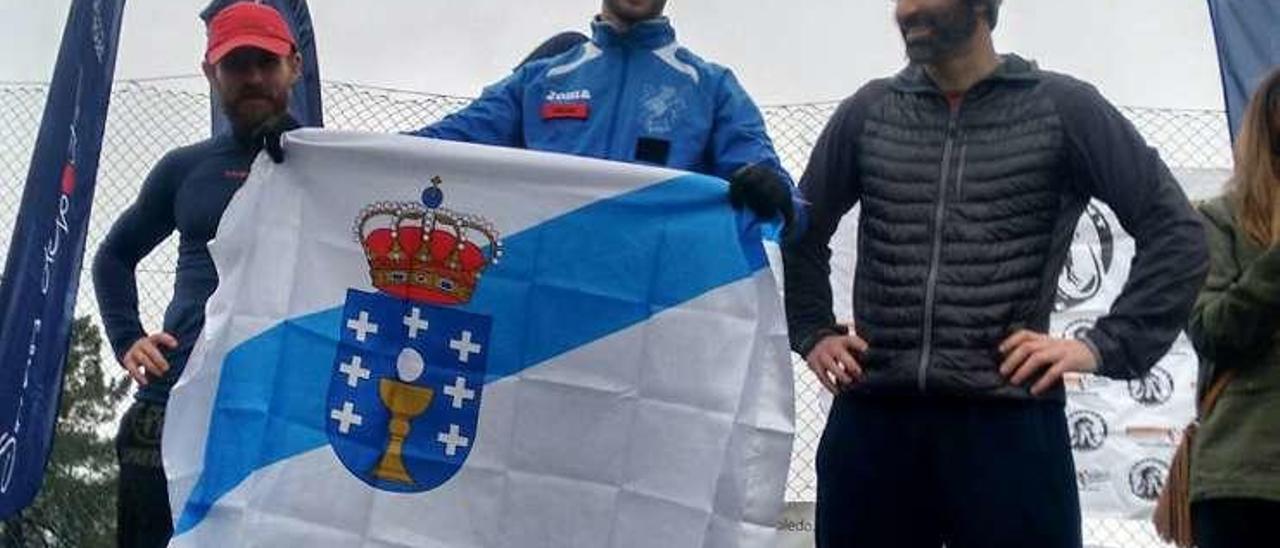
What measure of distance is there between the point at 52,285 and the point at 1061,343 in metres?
2.41

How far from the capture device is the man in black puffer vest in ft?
9.14

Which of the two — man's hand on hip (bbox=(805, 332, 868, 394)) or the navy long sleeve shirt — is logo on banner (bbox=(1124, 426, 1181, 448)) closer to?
man's hand on hip (bbox=(805, 332, 868, 394))

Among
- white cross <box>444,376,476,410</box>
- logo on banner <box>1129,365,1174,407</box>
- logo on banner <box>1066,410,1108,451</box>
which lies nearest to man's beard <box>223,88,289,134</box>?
white cross <box>444,376,476,410</box>

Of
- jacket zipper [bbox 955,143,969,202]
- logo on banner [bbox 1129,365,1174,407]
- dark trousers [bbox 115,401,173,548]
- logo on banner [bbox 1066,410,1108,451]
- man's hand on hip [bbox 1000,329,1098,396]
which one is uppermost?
jacket zipper [bbox 955,143,969,202]

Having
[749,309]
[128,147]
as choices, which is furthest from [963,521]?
[128,147]

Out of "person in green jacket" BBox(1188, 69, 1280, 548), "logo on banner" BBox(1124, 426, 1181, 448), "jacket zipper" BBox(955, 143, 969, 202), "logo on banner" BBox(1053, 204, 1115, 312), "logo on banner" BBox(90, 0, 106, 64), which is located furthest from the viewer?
"logo on banner" BBox(1124, 426, 1181, 448)

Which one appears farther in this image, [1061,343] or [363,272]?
[363,272]

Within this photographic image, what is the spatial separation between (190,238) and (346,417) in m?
0.80

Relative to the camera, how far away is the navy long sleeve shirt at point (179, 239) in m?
3.60

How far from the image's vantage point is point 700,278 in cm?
300

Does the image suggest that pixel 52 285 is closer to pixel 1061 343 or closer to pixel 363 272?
pixel 363 272

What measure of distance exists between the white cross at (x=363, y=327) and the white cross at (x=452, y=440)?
0.81 feet

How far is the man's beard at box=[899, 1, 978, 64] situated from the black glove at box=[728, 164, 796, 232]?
0.35 metres

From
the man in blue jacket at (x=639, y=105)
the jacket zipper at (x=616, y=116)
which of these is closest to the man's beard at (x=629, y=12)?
the man in blue jacket at (x=639, y=105)
